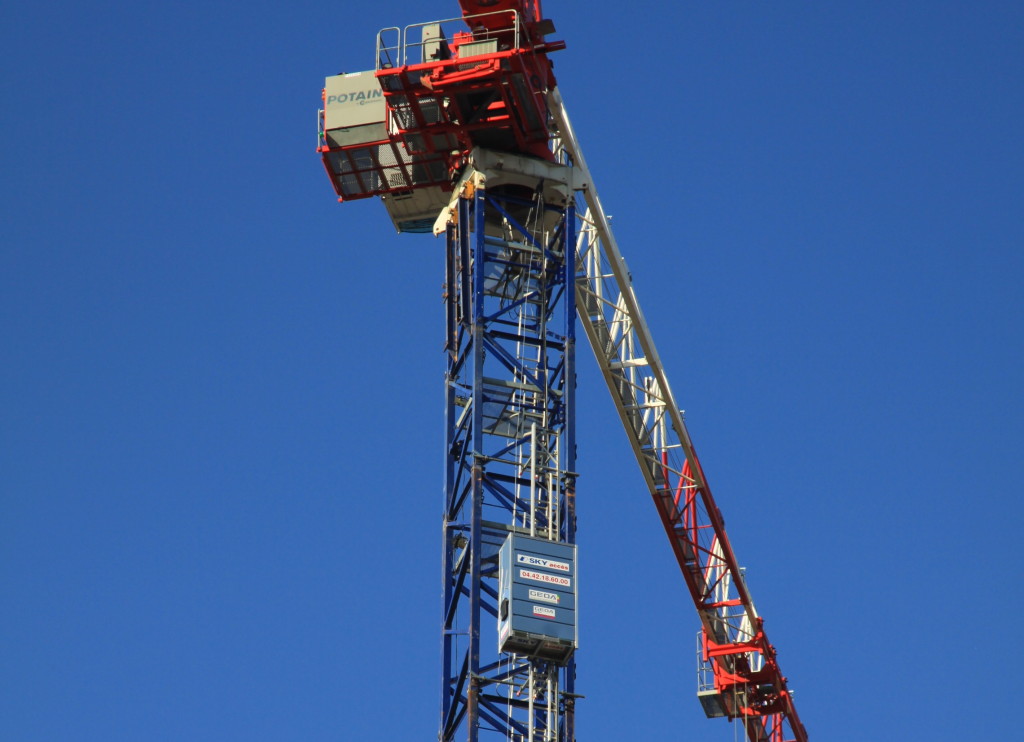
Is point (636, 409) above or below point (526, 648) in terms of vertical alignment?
above

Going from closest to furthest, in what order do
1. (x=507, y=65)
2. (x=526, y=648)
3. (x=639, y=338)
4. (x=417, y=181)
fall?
(x=526, y=648)
(x=507, y=65)
(x=417, y=181)
(x=639, y=338)

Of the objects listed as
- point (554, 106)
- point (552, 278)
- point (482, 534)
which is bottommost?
point (482, 534)

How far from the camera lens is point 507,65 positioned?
211 ft

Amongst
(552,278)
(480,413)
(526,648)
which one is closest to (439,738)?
(526,648)

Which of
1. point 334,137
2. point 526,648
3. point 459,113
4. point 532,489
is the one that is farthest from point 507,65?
point 526,648

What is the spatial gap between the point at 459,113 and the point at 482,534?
11.8 meters

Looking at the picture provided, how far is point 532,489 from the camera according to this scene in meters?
62.7

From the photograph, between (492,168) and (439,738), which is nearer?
(439,738)

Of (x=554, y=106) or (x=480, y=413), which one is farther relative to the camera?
(x=554, y=106)

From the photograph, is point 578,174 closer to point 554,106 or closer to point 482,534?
point 554,106

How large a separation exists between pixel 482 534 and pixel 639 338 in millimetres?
14231

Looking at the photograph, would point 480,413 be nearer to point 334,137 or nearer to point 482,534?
point 482,534

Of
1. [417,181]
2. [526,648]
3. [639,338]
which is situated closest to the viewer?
[526,648]

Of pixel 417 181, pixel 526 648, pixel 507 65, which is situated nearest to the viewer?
pixel 526 648
